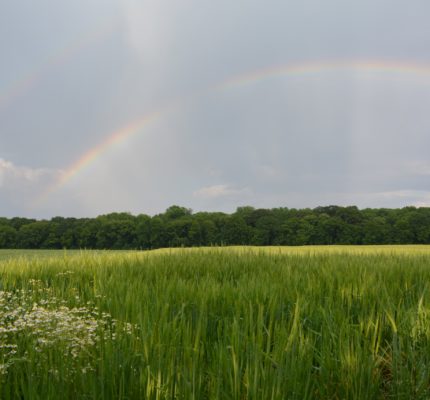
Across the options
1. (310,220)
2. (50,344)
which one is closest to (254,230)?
(310,220)

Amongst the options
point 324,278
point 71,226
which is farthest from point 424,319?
point 71,226

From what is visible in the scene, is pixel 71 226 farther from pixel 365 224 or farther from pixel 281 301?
pixel 281 301

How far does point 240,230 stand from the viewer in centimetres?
6331

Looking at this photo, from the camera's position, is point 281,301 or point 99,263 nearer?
point 281,301

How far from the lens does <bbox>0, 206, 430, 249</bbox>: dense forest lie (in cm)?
6059

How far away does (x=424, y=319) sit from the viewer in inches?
130

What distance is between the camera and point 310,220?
217ft

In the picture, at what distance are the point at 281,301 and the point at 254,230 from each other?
59.8 meters

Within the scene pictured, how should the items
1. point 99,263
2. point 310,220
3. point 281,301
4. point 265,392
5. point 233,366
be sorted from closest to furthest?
point 265,392 → point 233,366 → point 281,301 → point 99,263 → point 310,220

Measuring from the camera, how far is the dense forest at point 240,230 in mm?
60594

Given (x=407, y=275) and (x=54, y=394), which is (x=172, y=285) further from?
(x=407, y=275)

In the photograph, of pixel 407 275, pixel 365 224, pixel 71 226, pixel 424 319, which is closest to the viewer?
pixel 424 319

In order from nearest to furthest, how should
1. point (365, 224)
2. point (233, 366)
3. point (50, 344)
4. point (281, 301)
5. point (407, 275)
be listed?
point (233, 366), point (50, 344), point (281, 301), point (407, 275), point (365, 224)

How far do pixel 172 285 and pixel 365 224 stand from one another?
62.6 m
